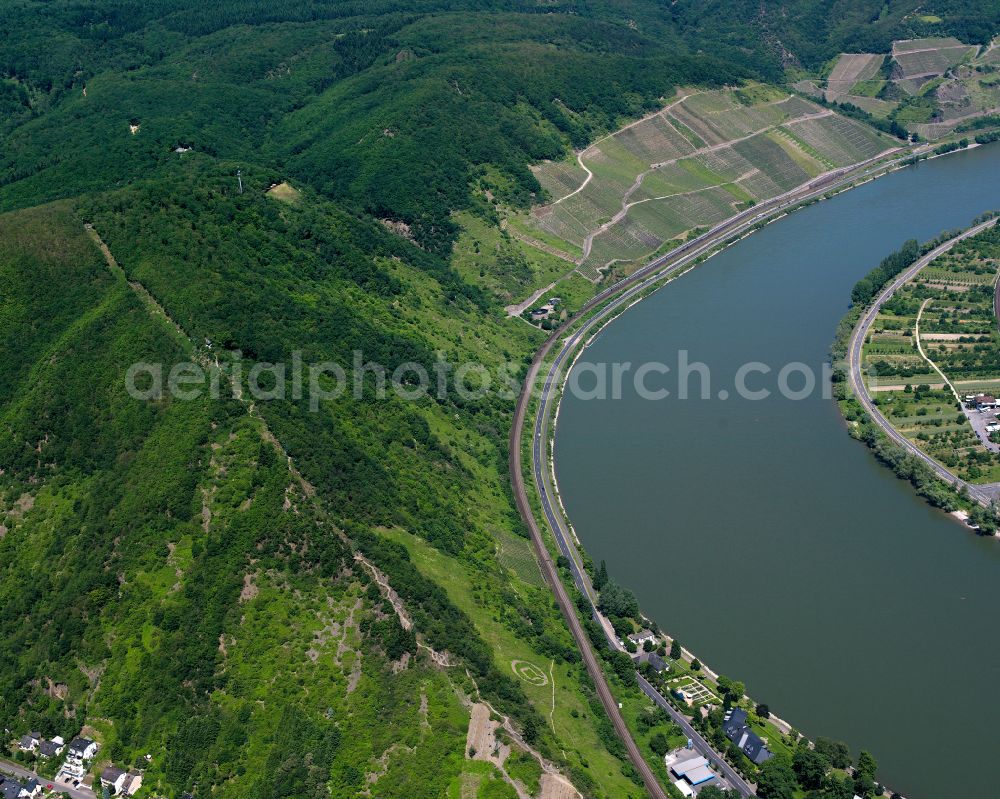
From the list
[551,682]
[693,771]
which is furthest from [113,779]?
[693,771]

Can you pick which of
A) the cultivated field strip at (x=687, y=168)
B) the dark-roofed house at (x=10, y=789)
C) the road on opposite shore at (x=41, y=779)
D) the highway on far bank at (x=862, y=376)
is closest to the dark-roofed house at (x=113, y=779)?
the road on opposite shore at (x=41, y=779)

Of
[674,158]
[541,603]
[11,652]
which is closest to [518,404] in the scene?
[541,603]

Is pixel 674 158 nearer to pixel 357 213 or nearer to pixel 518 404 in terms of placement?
pixel 357 213

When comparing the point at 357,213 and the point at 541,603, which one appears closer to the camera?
the point at 541,603

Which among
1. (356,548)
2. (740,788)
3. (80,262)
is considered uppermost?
(80,262)

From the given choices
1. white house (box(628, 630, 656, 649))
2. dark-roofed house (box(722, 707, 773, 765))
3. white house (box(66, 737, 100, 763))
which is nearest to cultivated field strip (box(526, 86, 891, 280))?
white house (box(628, 630, 656, 649))

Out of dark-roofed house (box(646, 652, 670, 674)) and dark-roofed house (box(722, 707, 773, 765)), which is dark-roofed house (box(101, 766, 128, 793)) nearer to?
dark-roofed house (box(646, 652, 670, 674))

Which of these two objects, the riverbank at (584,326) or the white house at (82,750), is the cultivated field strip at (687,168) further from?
the white house at (82,750)
